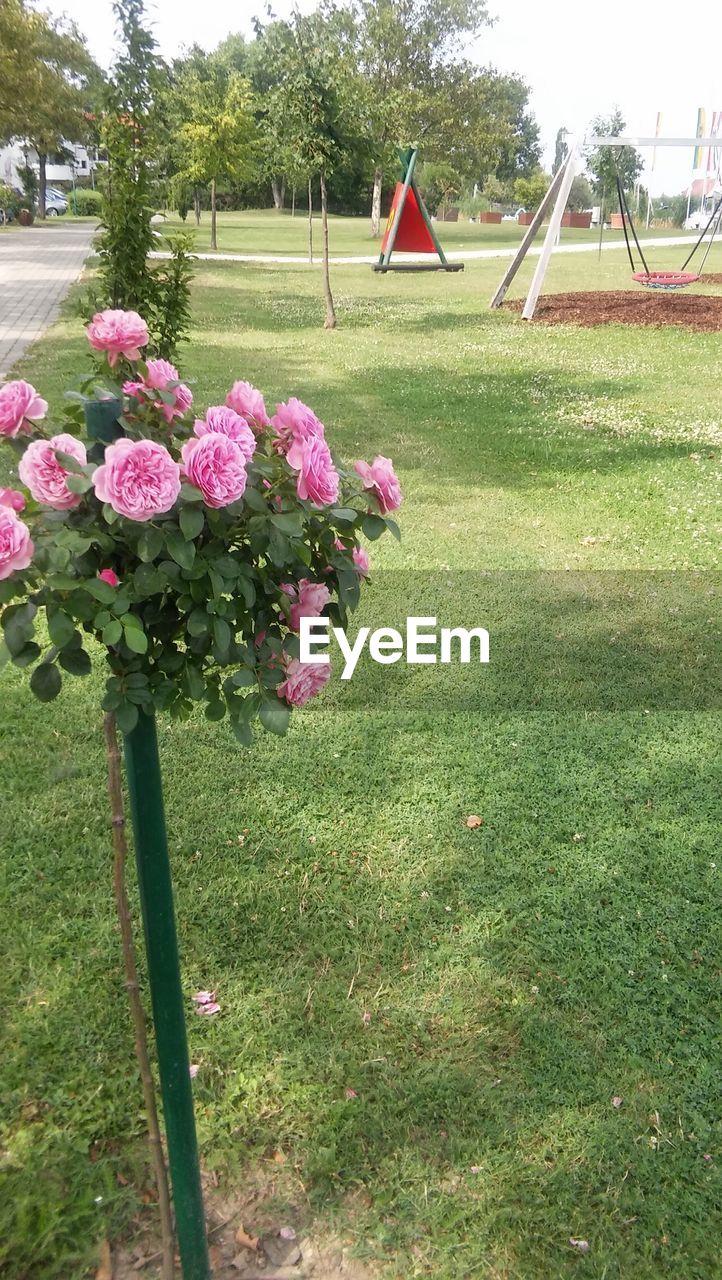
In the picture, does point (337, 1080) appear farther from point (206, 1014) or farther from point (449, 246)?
point (449, 246)

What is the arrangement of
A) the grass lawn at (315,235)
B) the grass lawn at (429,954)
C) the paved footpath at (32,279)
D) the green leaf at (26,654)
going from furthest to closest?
the grass lawn at (315,235) → the paved footpath at (32,279) → the grass lawn at (429,954) → the green leaf at (26,654)

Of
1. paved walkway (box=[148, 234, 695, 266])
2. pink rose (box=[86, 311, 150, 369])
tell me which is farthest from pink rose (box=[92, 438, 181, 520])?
paved walkway (box=[148, 234, 695, 266])

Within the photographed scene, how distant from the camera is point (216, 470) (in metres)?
1.32

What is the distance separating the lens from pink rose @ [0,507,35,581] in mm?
1262

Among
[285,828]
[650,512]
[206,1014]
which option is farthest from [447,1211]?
[650,512]

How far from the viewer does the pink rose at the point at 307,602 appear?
158cm

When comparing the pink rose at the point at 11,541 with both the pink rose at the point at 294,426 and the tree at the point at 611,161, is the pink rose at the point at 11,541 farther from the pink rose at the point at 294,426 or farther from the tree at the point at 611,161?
the tree at the point at 611,161

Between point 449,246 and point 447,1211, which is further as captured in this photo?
point 449,246

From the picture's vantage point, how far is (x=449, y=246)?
38594 mm

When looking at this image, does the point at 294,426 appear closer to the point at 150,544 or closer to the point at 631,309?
the point at 150,544

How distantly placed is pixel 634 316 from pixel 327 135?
599cm

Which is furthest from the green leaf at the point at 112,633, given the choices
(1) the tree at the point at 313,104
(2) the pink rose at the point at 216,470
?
(1) the tree at the point at 313,104

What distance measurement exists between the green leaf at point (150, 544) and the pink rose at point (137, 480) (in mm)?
63

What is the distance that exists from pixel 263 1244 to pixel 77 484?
1.70 meters
